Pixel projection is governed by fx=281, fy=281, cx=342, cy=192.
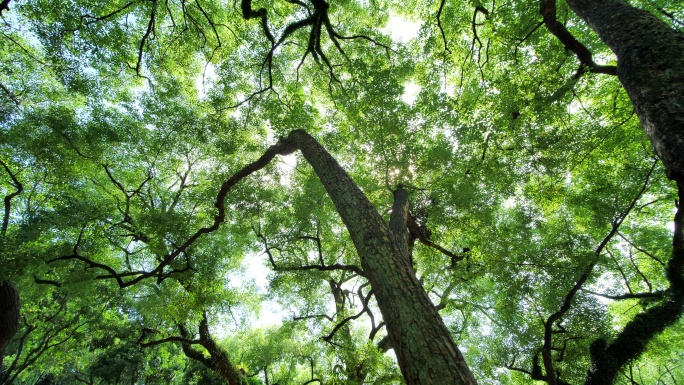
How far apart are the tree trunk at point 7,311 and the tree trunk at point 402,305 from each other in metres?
11.0

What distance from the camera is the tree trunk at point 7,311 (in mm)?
8125

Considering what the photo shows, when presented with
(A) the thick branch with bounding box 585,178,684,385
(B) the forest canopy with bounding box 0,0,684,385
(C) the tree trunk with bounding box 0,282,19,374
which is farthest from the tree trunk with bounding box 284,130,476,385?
(C) the tree trunk with bounding box 0,282,19,374

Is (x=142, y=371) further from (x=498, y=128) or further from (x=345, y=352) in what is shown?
(x=498, y=128)

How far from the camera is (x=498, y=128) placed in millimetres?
6859

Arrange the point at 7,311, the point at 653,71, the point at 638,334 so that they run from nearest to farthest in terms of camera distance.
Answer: the point at 653,71 < the point at 638,334 < the point at 7,311

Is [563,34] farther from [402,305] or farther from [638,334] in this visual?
[638,334]

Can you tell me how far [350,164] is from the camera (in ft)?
31.6

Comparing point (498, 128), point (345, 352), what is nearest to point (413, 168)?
point (498, 128)

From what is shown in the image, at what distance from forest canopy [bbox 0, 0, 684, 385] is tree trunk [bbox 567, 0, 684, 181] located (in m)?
2.29

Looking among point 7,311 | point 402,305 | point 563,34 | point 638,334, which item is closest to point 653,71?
point 402,305

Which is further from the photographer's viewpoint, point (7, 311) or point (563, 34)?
point (7, 311)

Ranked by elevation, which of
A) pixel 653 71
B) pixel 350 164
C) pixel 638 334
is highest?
pixel 350 164

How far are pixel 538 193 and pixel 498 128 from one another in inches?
77.9

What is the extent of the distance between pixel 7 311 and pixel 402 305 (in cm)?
1214
